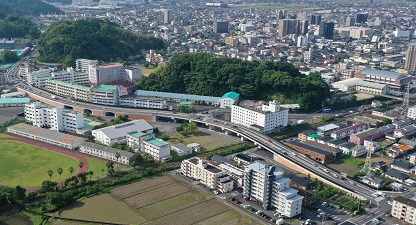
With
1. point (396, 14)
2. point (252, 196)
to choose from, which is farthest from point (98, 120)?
point (396, 14)

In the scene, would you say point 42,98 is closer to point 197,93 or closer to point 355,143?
point 197,93

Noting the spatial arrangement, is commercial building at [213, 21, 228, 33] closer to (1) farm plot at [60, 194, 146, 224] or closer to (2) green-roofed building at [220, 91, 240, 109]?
(2) green-roofed building at [220, 91, 240, 109]

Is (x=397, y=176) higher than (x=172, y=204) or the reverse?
higher

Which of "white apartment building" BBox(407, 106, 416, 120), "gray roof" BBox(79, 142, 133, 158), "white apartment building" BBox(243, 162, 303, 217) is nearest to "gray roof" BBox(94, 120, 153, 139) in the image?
"gray roof" BBox(79, 142, 133, 158)

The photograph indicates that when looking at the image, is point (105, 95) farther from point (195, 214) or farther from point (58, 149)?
point (195, 214)

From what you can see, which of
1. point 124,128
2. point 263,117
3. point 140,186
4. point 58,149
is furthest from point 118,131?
point 263,117

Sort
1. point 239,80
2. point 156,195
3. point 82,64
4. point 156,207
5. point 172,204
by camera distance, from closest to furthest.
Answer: point 156,207 < point 172,204 < point 156,195 < point 239,80 < point 82,64

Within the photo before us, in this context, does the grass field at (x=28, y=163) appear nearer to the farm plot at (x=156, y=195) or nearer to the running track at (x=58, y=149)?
the running track at (x=58, y=149)
